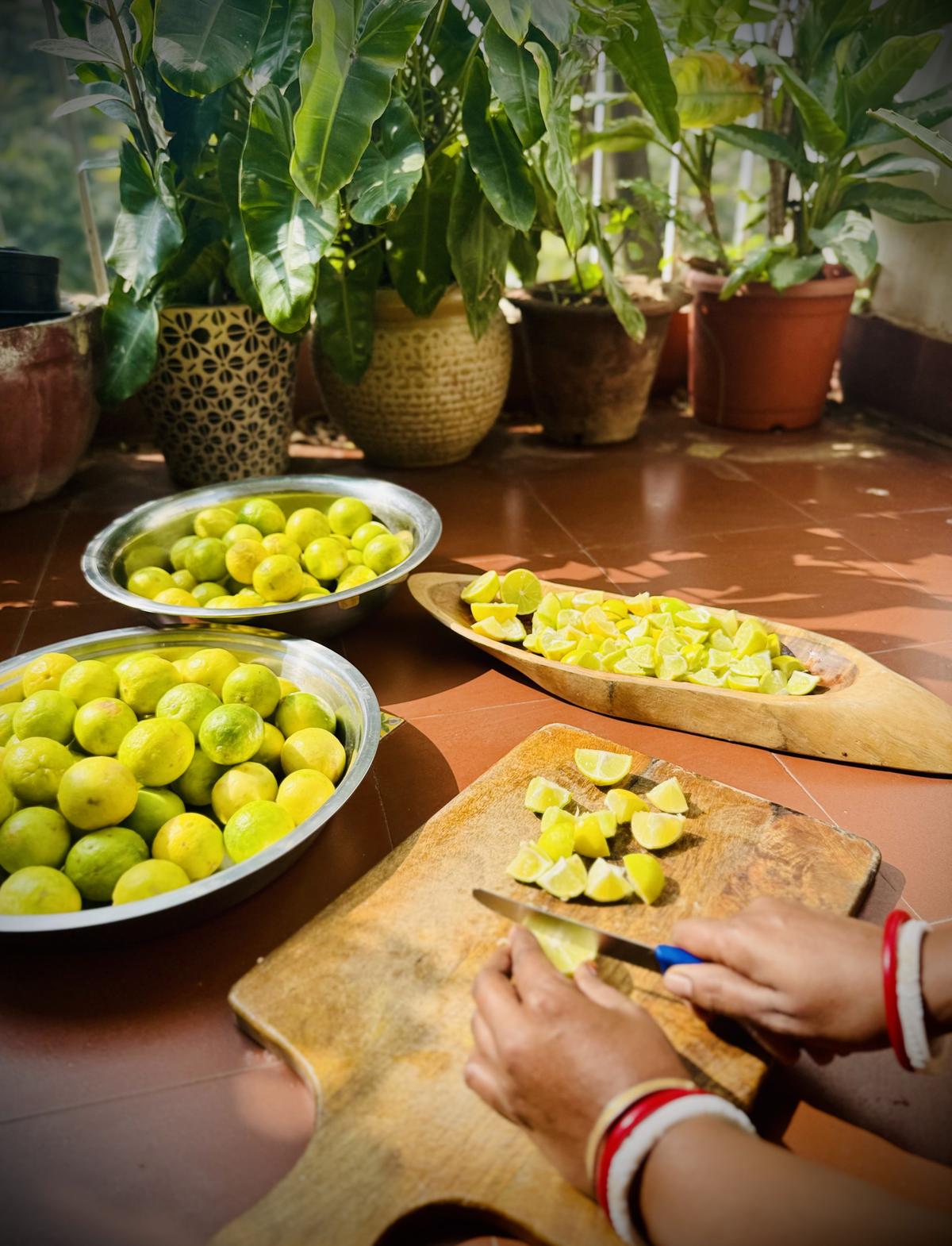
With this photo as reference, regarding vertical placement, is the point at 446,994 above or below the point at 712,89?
below

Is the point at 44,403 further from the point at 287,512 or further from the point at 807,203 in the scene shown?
the point at 807,203

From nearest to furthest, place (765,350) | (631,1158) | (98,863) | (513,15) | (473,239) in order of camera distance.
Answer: (631,1158) < (98,863) < (513,15) < (473,239) < (765,350)

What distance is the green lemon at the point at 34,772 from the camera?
1125mm

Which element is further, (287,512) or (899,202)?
(899,202)

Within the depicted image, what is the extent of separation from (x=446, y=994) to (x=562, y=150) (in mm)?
1790

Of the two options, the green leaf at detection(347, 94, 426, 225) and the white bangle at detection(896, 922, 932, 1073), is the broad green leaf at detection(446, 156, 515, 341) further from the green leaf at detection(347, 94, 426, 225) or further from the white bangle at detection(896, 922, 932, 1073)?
the white bangle at detection(896, 922, 932, 1073)

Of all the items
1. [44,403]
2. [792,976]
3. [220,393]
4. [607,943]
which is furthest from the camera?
[220,393]

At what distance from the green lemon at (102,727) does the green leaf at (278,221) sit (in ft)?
3.42

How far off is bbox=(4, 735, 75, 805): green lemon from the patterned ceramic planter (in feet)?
4.97

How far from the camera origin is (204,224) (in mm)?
2322

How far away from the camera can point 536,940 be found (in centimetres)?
93

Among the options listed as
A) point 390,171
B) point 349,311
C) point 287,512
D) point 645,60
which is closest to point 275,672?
point 287,512

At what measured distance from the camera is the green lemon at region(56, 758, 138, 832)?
1.07 m

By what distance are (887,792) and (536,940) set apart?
28.1 inches
